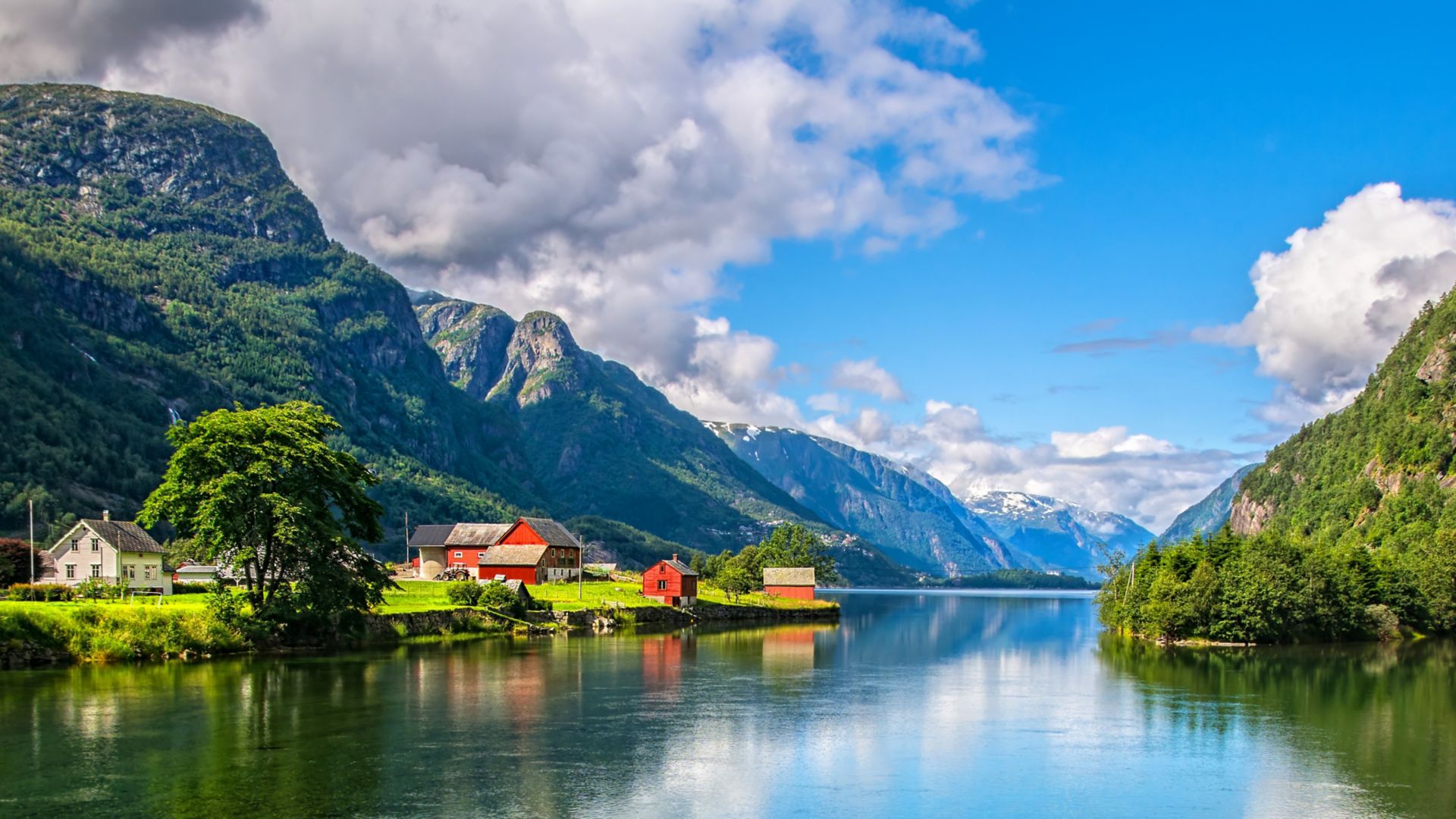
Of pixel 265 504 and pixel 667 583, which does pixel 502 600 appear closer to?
pixel 265 504

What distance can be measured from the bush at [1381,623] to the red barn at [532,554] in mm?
84180

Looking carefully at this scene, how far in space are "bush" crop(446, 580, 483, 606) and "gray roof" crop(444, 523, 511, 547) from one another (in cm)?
4604

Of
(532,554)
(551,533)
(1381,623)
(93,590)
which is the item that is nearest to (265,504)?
(93,590)

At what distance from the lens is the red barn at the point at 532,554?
12306cm

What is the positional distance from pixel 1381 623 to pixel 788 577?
72670 mm

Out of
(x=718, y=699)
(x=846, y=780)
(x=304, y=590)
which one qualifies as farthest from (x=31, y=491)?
(x=846, y=780)

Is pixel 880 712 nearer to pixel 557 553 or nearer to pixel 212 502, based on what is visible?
pixel 212 502

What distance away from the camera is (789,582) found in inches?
5935

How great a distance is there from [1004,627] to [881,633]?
95.9 feet

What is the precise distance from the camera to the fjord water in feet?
96.7

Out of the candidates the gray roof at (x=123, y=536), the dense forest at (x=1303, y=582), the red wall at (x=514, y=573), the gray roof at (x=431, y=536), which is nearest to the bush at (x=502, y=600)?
the red wall at (x=514, y=573)

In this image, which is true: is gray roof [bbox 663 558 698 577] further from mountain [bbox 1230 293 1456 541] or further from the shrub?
mountain [bbox 1230 293 1456 541]

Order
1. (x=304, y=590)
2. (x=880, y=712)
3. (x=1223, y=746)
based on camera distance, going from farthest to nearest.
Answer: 1. (x=304, y=590)
2. (x=880, y=712)
3. (x=1223, y=746)

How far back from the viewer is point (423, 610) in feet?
278
